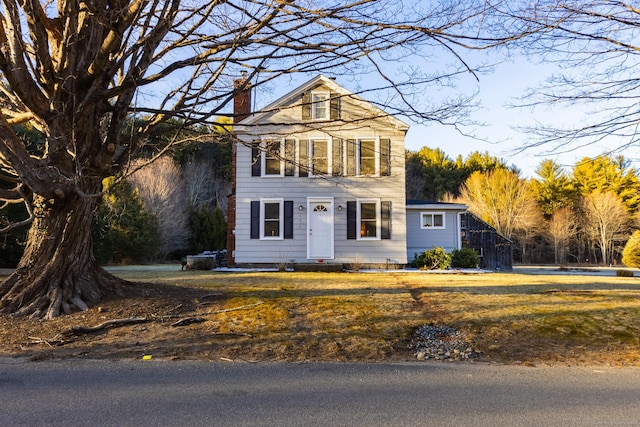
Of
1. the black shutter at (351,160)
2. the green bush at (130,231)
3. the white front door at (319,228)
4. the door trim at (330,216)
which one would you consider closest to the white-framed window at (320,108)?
the black shutter at (351,160)

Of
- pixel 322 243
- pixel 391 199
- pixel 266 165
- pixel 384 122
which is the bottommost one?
pixel 322 243

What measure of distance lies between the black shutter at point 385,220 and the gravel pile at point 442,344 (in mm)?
11147

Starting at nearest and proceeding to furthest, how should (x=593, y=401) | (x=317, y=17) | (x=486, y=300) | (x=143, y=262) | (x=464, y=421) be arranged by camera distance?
1. (x=464, y=421)
2. (x=593, y=401)
3. (x=317, y=17)
4. (x=486, y=300)
5. (x=143, y=262)

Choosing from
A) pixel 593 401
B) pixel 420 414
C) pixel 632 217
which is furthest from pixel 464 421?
pixel 632 217

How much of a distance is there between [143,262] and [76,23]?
2273cm

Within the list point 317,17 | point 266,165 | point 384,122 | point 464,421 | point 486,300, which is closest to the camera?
point 464,421

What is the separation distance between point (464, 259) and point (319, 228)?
19.5ft

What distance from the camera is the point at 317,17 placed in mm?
6973

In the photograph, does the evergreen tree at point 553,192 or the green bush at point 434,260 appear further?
the evergreen tree at point 553,192

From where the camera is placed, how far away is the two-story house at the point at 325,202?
18.2m

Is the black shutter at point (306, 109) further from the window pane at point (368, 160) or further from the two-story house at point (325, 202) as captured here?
the window pane at point (368, 160)

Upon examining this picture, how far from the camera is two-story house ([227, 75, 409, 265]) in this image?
59.7ft

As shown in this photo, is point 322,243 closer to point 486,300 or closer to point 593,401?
point 486,300

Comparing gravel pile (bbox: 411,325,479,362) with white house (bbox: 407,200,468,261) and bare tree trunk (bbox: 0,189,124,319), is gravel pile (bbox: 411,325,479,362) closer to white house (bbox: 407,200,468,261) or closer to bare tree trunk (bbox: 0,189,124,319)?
bare tree trunk (bbox: 0,189,124,319)
